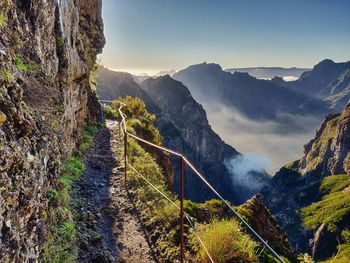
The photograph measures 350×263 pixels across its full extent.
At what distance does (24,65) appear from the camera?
22.5ft

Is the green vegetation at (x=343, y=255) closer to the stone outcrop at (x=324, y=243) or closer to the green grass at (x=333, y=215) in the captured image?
the stone outcrop at (x=324, y=243)

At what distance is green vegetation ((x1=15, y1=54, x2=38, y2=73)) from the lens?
6.35 metres

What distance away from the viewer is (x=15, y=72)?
5.82 metres

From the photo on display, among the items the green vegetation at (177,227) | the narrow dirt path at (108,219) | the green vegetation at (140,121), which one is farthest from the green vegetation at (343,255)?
the green vegetation at (140,121)

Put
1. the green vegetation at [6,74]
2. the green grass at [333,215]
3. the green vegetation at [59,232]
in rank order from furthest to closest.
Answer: the green grass at [333,215] < the green vegetation at [59,232] < the green vegetation at [6,74]

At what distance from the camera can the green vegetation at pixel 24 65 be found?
250 inches

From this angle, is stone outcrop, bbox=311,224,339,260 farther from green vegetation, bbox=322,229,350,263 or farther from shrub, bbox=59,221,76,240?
shrub, bbox=59,221,76,240

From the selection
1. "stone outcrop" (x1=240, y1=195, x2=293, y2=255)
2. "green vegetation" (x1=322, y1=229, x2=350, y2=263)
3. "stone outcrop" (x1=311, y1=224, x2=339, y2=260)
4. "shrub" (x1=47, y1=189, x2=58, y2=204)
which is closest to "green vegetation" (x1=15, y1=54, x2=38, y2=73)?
"shrub" (x1=47, y1=189, x2=58, y2=204)

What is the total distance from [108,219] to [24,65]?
4.63 metres

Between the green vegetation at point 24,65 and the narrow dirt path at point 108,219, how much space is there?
364 cm

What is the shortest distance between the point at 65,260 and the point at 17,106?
2.85m

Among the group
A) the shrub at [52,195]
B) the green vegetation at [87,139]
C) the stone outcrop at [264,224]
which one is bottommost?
the stone outcrop at [264,224]

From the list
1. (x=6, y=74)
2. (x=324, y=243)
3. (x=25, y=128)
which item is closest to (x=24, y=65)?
(x=6, y=74)

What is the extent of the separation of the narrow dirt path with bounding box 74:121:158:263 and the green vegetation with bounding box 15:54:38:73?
12.0 ft
